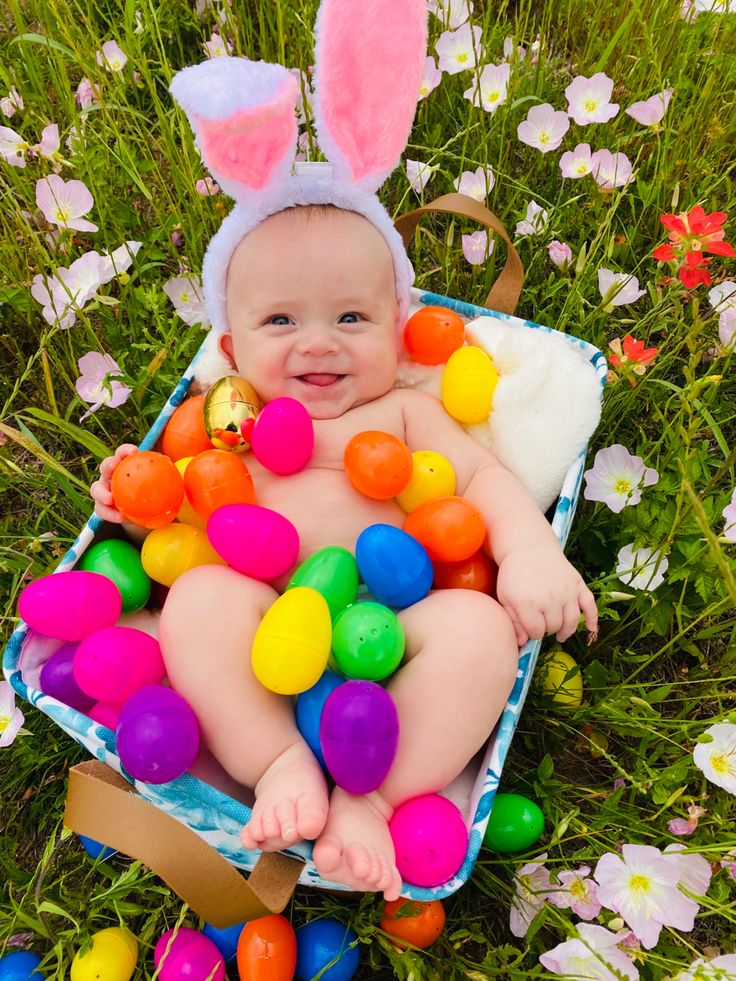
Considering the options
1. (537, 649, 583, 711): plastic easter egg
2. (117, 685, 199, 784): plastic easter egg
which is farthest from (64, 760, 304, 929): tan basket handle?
(537, 649, 583, 711): plastic easter egg

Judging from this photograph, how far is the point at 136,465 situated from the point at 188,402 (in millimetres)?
297

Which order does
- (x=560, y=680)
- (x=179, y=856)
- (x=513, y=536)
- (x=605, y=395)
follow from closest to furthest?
(x=179, y=856) → (x=513, y=536) → (x=560, y=680) → (x=605, y=395)

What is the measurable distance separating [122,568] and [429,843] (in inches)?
26.9

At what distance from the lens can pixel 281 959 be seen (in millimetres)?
1193

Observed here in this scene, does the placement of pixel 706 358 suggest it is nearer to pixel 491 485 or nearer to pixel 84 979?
pixel 491 485

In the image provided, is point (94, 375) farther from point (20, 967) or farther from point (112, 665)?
point (20, 967)

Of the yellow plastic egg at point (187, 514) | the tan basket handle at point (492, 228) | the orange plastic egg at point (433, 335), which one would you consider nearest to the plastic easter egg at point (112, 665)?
the yellow plastic egg at point (187, 514)

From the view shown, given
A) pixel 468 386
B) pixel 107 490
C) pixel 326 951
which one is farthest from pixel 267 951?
pixel 468 386

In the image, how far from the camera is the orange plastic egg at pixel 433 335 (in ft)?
5.34

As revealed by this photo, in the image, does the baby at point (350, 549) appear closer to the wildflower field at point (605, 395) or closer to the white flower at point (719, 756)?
the wildflower field at point (605, 395)

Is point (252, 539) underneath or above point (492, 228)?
underneath

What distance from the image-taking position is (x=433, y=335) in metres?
1.63

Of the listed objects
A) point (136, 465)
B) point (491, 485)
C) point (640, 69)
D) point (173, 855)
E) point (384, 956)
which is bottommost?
point (384, 956)

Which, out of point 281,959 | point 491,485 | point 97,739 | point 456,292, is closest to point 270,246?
point 491,485
